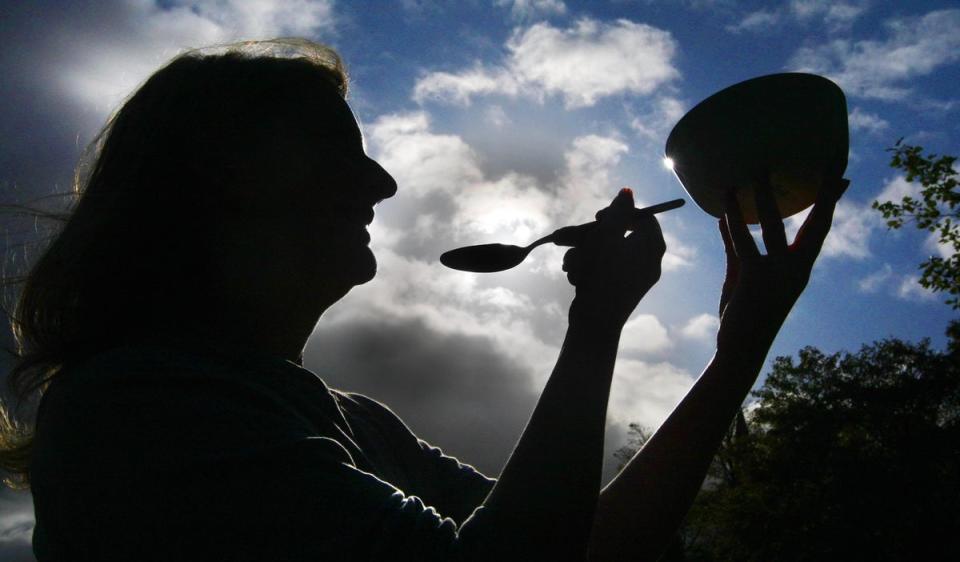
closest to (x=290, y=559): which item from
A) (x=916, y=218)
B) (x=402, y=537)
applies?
(x=402, y=537)

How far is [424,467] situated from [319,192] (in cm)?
85

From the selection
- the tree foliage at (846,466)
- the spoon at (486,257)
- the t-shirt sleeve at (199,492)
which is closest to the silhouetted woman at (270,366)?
the t-shirt sleeve at (199,492)

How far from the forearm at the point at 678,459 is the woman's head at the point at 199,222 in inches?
38.2

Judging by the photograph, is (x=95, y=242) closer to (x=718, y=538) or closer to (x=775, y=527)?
(x=775, y=527)

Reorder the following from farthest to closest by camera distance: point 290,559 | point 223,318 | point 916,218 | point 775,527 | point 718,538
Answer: point 718,538
point 775,527
point 916,218
point 223,318
point 290,559

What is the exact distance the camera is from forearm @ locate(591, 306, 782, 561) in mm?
1576

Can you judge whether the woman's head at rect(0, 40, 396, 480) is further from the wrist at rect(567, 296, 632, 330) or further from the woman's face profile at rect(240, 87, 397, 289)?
the wrist at rect(567, 296, 632, 330)

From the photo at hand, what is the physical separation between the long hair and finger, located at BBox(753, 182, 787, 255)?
1.38 m

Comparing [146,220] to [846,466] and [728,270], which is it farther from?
[846,466]

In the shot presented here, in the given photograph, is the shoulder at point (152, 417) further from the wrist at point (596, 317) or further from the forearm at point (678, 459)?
the forearm at point (678, 459)

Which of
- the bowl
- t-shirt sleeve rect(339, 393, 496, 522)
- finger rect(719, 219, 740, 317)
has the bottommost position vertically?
t-shirt sleeve rect(339, 393, 496, 522)

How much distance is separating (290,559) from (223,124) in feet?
3.53

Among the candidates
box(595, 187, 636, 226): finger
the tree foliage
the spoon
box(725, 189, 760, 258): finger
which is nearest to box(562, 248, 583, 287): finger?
box(595, 187, 636, 226): finger

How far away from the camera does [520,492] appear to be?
97 centimetres
